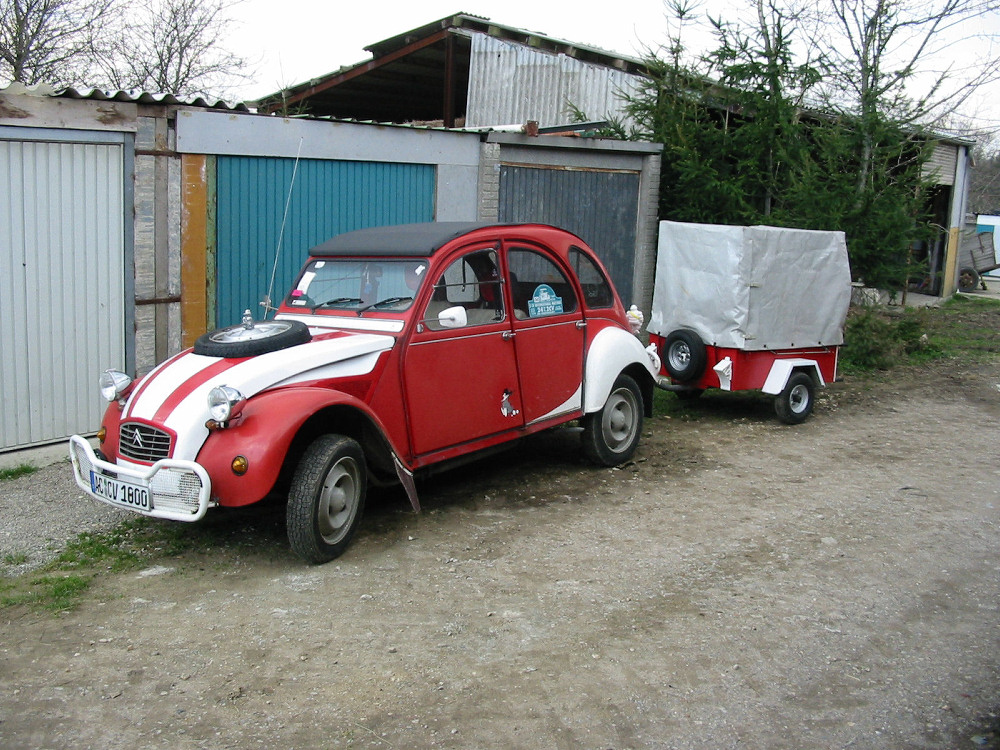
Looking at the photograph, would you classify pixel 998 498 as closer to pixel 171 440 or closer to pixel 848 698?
pixel 848 698

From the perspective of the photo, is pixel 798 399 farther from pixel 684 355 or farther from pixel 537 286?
pixel 537 286

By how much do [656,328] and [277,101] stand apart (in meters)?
8.84

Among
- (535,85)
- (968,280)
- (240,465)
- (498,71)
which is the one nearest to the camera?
(240,465)

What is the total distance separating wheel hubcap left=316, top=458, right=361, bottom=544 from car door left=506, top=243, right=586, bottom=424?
1.67 meters

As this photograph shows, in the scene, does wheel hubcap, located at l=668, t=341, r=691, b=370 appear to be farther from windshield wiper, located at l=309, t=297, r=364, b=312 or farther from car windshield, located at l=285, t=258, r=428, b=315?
windshield wiper, located at l=309, t=297, r=364, b=312

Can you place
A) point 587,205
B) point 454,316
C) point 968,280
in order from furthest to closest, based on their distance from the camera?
1. point 968,280
2. point 587,205
3. point 454,316

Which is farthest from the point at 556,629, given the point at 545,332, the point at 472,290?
the point at 545,332

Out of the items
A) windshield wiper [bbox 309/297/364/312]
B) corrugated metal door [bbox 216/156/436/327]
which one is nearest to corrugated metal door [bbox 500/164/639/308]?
corrugated metal door [bbox 216/156/436/327]

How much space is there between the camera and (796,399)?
9.57 meters

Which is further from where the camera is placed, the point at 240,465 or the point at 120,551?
the point at 120,551

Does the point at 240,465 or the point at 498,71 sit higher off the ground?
the point at 498,71

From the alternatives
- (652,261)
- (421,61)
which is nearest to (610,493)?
(652,261)

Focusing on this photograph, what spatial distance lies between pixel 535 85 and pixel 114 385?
9.92m

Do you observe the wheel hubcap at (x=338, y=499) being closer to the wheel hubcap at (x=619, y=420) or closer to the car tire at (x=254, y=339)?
the car tire at (x=254, y=339)
